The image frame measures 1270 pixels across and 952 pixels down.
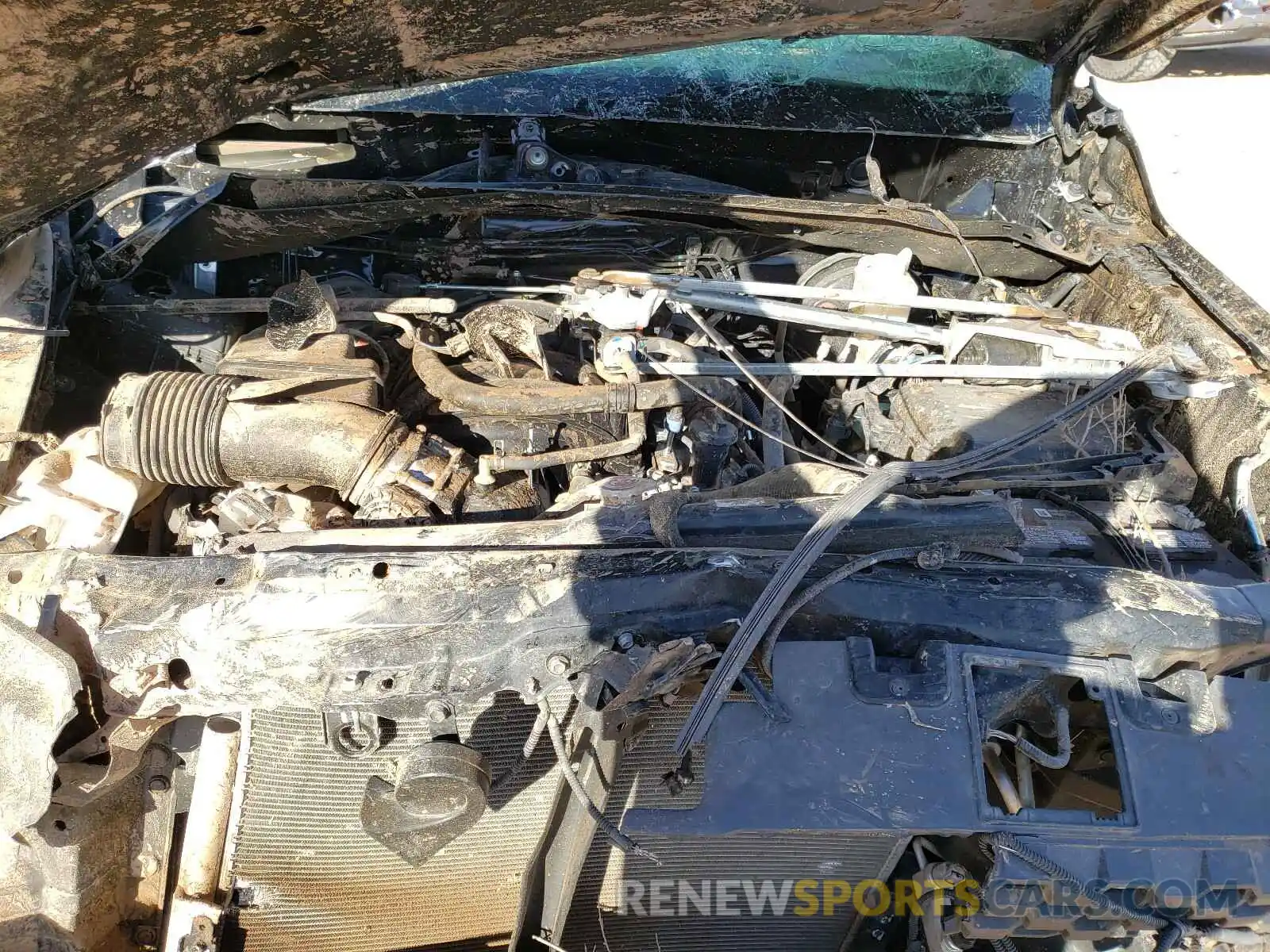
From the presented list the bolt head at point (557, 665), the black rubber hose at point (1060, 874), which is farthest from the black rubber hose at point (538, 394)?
the black rubber hose at point (1060, 874)

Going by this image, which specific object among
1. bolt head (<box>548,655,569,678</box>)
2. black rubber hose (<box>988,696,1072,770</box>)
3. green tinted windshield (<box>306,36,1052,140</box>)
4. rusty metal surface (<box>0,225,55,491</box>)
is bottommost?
black rubber hose (<box>988,696,1072,770</box>)

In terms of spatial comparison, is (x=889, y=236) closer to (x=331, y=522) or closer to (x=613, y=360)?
(x=613, y=360)

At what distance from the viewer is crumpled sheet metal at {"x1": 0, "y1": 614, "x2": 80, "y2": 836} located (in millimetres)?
1369

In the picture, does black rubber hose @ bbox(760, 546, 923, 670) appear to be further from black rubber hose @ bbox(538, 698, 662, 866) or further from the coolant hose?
the coolant hose

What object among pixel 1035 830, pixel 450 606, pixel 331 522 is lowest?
pixel 1035 830

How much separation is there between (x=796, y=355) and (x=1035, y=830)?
1.79 meters

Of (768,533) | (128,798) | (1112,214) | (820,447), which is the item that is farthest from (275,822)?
(1112,214)

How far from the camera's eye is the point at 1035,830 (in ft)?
4.79

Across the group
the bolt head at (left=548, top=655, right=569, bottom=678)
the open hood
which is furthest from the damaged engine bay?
the open hood

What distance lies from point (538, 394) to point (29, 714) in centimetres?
130

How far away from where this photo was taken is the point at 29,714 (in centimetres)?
139

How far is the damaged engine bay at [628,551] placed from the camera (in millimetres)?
1460

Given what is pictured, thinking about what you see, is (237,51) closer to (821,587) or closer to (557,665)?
(557,665)

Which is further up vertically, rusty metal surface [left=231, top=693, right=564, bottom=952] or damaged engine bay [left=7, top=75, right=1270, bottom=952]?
damaged engine bay [left=7, top=75, right=1270, bottom=952]
